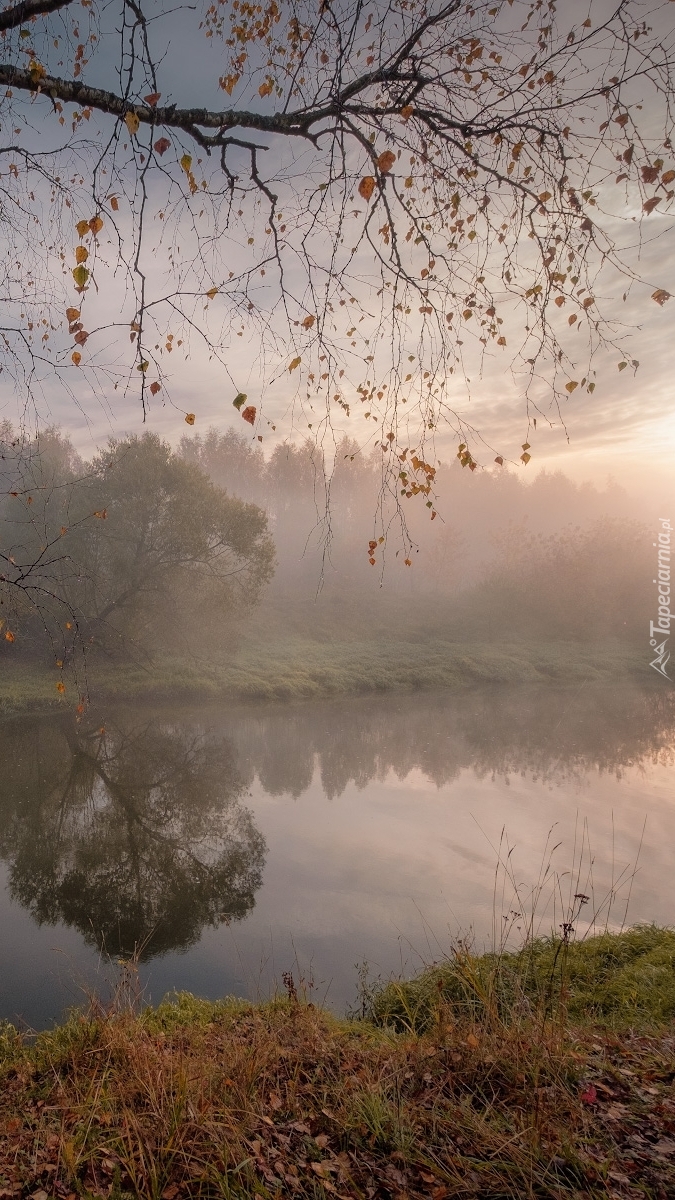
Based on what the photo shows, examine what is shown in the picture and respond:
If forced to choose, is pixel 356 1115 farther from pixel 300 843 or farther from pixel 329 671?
pixel 329 671

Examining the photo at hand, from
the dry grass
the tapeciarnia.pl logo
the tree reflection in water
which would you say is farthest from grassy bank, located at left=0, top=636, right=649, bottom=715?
the dry grass

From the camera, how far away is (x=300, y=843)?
9.80 metres

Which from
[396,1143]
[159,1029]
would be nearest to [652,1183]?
[396,1143]

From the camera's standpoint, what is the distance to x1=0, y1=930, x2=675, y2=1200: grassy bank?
2342 millimetres

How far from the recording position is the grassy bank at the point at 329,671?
818 inches

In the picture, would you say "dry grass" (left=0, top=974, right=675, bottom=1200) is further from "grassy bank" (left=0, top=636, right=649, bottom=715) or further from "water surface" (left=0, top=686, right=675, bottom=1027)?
"grassy bank" (left=0, top=636, right=649, bottom=715)

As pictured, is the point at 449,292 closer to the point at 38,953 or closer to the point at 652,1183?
the point at 652,1183

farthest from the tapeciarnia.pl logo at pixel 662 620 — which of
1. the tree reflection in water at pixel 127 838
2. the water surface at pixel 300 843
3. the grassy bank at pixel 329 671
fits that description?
the tree reflection in water at pixel 127 838

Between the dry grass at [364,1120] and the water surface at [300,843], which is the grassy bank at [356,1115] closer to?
the dry grass at [364,1120]

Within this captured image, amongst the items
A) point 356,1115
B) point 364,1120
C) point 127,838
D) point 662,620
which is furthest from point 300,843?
point 662,620

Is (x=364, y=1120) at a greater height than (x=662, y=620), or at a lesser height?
lesser

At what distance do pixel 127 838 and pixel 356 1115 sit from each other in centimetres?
791

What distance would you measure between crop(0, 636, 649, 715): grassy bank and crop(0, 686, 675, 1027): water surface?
120 inches

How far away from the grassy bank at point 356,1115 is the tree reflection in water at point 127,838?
84.9 inches
